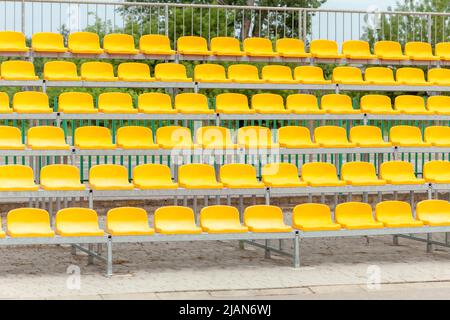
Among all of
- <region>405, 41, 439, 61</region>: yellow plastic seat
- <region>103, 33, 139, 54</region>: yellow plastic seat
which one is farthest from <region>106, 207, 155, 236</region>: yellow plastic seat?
<region>405, 41, 439, 61</region>: yellow plastic seat

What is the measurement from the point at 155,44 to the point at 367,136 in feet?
13.7

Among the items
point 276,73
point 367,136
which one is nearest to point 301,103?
point 276,73

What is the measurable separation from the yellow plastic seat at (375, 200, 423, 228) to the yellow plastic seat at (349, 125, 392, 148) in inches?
68.4

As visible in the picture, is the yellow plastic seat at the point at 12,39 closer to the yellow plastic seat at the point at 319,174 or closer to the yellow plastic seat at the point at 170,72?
the yellow plastic seat at the point at 170,72

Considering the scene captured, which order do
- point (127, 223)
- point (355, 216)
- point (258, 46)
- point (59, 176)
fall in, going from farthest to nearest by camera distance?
point (258, 46), point (355, 216), point (59, 176), point (127, 223)

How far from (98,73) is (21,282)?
5.37 m

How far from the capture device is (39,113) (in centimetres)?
1348

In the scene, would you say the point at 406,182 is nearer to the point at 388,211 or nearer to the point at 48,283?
the point at 388,211

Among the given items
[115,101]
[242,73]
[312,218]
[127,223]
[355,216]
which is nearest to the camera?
[127,223]

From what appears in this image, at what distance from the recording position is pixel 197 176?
494 inches

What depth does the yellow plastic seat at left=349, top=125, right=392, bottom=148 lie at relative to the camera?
1423cm

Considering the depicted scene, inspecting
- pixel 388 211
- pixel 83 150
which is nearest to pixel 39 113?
pixel 83 150

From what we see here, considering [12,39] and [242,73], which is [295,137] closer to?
[242,73]

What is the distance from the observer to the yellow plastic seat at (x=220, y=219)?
11.5m
